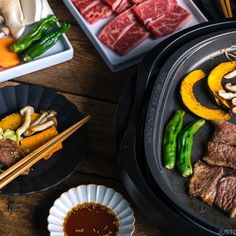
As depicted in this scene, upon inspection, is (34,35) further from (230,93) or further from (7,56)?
(230,93)

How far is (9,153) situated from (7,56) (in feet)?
1.75

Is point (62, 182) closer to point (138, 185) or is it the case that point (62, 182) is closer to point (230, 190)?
point (138, 185)

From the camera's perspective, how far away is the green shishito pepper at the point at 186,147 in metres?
1.93

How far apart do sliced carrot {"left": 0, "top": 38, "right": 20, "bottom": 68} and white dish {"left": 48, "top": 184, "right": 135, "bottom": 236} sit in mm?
690

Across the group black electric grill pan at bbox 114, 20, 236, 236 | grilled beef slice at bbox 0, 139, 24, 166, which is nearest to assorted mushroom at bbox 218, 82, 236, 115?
black electric grill pan at bbox 114, 20, 236, 236

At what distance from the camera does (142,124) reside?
6.29 feet

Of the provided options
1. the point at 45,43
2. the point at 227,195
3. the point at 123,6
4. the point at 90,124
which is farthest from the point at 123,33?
the point at 227,195

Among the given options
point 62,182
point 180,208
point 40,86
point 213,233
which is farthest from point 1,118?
point 213,233

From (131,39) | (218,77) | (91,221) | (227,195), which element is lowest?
(227,195)

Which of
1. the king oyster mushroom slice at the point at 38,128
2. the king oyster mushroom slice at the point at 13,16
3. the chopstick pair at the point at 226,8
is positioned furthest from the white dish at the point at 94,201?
the chopstick pair at the point at 226,8

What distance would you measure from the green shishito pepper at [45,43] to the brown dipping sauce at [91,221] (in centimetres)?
76

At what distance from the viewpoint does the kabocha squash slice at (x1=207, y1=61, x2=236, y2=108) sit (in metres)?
2.13

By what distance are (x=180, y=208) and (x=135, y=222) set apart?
0.29 meters

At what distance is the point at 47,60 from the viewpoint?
7.59 ft
